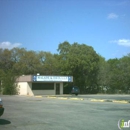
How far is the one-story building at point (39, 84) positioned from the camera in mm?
51000

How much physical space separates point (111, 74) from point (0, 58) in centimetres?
2931

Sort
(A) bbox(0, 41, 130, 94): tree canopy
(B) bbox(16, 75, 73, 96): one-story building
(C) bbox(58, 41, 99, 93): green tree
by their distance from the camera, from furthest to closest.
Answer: (A) bbox(0, 41, 130, 94): tree canopy, (C) bbox(58, 41, 99, 93): green tree, (B) bbox(16, 75, 73, 96): one-story building

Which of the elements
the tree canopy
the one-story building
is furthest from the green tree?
the one-story building

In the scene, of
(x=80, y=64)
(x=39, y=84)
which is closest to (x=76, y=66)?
(x=80, y=64)

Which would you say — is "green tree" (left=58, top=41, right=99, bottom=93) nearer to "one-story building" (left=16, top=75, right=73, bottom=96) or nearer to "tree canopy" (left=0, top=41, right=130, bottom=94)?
"tree canopy" (left=0, top=41, right=130, bottom=94)

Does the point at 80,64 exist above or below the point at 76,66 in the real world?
above

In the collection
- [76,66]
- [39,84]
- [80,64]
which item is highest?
[80,64]

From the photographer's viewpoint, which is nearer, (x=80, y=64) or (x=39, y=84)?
(x=39, y=84)

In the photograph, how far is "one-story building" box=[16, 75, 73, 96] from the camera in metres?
51.0

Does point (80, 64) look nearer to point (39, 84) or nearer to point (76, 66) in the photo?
point (76, 66)

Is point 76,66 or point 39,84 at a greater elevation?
point 76,66

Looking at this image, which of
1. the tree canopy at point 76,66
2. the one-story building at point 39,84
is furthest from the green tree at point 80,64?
the one-story building at point 39,84

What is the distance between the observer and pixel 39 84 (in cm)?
5281

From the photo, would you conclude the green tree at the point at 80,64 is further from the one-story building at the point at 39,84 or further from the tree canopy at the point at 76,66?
the one-story building at the point at 39,84
